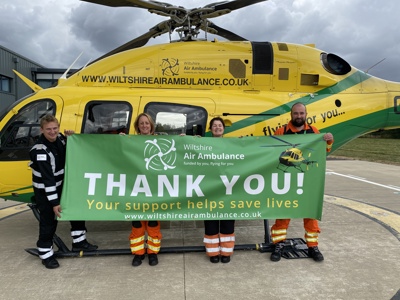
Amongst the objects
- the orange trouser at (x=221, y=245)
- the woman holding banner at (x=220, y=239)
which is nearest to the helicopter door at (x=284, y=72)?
the woman holding banner at (x=220, y=239)

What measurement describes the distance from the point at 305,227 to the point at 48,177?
3405mm

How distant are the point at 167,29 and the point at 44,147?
3.26m

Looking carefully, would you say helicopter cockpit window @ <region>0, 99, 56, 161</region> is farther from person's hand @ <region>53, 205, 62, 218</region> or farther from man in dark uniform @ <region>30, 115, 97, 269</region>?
person's hand @ <region>53, 205, 62, 218</region>

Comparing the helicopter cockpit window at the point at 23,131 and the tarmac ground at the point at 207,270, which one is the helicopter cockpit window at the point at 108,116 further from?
the tarmac ground at the point at 207,270

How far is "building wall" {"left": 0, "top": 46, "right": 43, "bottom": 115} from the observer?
917 inches

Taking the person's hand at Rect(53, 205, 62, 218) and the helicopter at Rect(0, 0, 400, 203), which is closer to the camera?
the person's hand at Rect(53, 205, 62, 218)

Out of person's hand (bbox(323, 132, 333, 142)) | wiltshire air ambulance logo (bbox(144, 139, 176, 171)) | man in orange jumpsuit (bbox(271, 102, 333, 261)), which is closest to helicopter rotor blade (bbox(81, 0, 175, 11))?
wiltshire air ambulance logo (bbox(144, 139, 176, 171))

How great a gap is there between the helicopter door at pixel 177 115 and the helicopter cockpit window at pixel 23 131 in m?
1.60

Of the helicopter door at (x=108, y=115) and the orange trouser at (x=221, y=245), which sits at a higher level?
the helicopter door at (x=108, y=115)

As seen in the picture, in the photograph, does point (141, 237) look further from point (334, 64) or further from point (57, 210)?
point (334, 64)

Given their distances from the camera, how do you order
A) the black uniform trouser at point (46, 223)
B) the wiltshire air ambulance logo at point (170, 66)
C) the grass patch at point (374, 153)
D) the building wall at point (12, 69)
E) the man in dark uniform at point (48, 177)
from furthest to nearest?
the building wall at point (12, 69)
the grass patch at point (374, 153)
the wiltshire air ambulance logo at point (170, 66)
the black uniform trouser at point (46, 223)
the man in dark uniform at point (48, 177)

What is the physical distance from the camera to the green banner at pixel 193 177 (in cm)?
399

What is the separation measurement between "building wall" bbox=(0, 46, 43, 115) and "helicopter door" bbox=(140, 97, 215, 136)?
22.0m

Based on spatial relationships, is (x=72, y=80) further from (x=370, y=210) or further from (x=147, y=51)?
(x=370, y=210)
